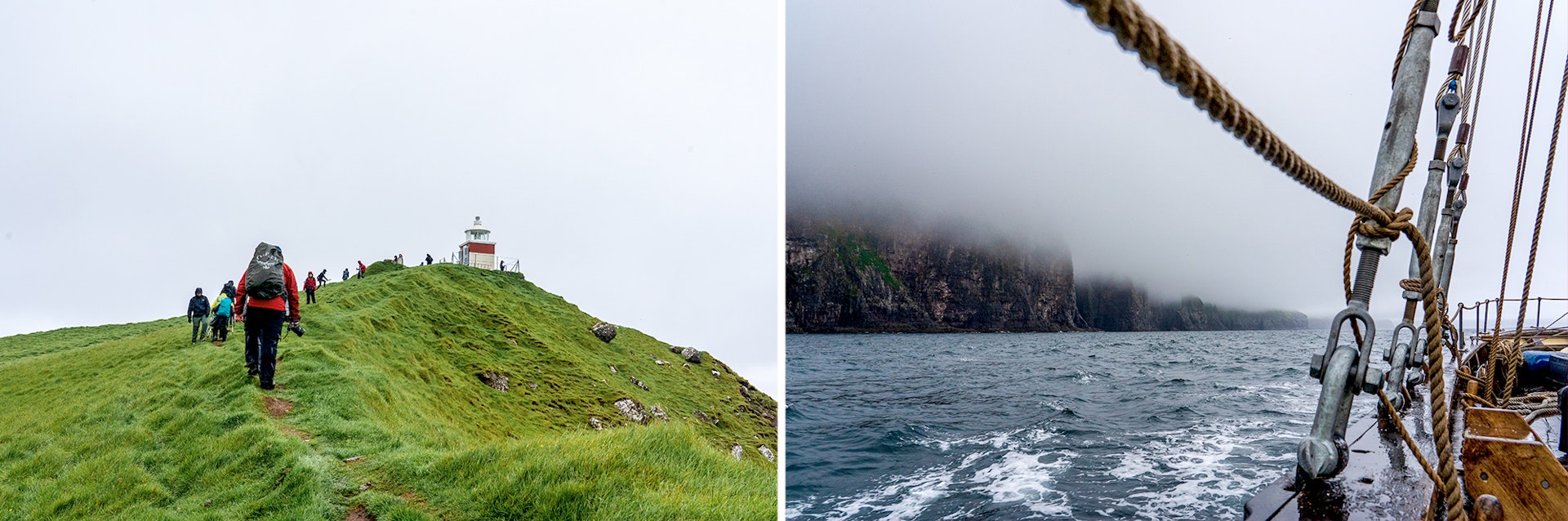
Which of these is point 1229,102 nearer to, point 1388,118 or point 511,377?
point 1388,118

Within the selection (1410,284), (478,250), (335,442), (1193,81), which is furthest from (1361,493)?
(478,250)

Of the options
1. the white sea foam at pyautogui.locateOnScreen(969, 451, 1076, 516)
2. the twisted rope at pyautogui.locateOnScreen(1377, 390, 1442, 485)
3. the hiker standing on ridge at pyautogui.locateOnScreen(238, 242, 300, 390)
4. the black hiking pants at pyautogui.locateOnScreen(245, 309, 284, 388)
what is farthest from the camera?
the white sea foam at pyautogui.locateOnScreen(969, 451, 1076, 516)

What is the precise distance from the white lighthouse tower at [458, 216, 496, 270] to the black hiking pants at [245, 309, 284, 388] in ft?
92.4

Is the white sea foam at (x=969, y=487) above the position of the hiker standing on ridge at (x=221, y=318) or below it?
below

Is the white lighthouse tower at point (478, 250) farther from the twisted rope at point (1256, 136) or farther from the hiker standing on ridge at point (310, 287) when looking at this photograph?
the twisted rope at point (1256, 136)

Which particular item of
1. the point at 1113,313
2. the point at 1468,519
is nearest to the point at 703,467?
the point at 1468,519

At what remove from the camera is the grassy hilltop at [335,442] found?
19.8ft

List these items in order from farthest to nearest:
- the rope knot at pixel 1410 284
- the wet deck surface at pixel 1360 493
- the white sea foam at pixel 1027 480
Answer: the white sea foam at pixel 1027 480 < the rope knot at pixel 1410 284 < the wet deck surface at pixel 1360 493

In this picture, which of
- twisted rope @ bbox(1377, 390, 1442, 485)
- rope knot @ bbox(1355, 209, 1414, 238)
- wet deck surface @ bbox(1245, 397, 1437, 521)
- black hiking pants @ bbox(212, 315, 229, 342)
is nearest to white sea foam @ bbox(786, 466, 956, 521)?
wet deck surface @ bbox(1245, 397, 1437, 521)

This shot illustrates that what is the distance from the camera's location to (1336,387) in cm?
285

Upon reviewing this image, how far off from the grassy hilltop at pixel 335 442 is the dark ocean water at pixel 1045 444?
2.96 m

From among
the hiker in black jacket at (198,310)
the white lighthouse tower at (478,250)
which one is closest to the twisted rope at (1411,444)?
the hiker in black jacket at (198,310)

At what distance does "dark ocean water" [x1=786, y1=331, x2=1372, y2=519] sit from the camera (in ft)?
33.4

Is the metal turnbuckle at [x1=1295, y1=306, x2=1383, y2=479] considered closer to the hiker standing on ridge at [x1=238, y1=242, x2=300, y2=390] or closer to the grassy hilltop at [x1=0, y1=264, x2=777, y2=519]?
the grassy hilltop at [x1=0, y1=264, x2=777, y2=519]
